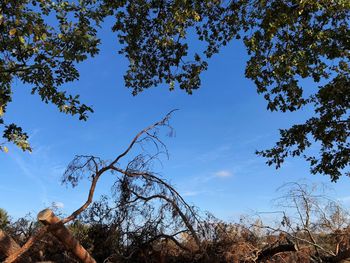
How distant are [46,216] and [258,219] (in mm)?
4067

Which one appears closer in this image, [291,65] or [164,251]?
[164,251]

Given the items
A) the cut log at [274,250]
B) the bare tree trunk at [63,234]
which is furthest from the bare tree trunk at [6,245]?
the cut log at [274,250]

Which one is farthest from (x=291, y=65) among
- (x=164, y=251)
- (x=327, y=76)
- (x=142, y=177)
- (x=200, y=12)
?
(x=164, y=251)

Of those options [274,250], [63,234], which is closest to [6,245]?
[63,234]

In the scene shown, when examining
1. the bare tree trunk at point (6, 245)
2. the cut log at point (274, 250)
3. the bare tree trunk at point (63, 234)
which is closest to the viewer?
the bare tree trunk at point (63, 234)

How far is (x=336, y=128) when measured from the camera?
38.6 feet

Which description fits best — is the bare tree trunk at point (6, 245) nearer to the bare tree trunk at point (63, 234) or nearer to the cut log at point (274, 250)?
the bare tree trunk at point (63, 234)

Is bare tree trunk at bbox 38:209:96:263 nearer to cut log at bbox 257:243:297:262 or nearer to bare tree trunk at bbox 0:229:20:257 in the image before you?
bare tree trunk at bbox 0:229:20:257

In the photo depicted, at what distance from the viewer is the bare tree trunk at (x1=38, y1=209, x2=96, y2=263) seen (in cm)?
635

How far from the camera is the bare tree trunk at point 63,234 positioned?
6.35 metres

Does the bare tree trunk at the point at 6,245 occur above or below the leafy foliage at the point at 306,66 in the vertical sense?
below

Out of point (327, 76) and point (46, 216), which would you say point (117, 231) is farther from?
point (327, 76)

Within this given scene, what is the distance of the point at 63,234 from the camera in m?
6.57

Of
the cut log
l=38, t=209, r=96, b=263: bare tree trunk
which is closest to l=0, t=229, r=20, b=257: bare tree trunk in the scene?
l=38, t=209, r=96, b=263: bare tree trunk
